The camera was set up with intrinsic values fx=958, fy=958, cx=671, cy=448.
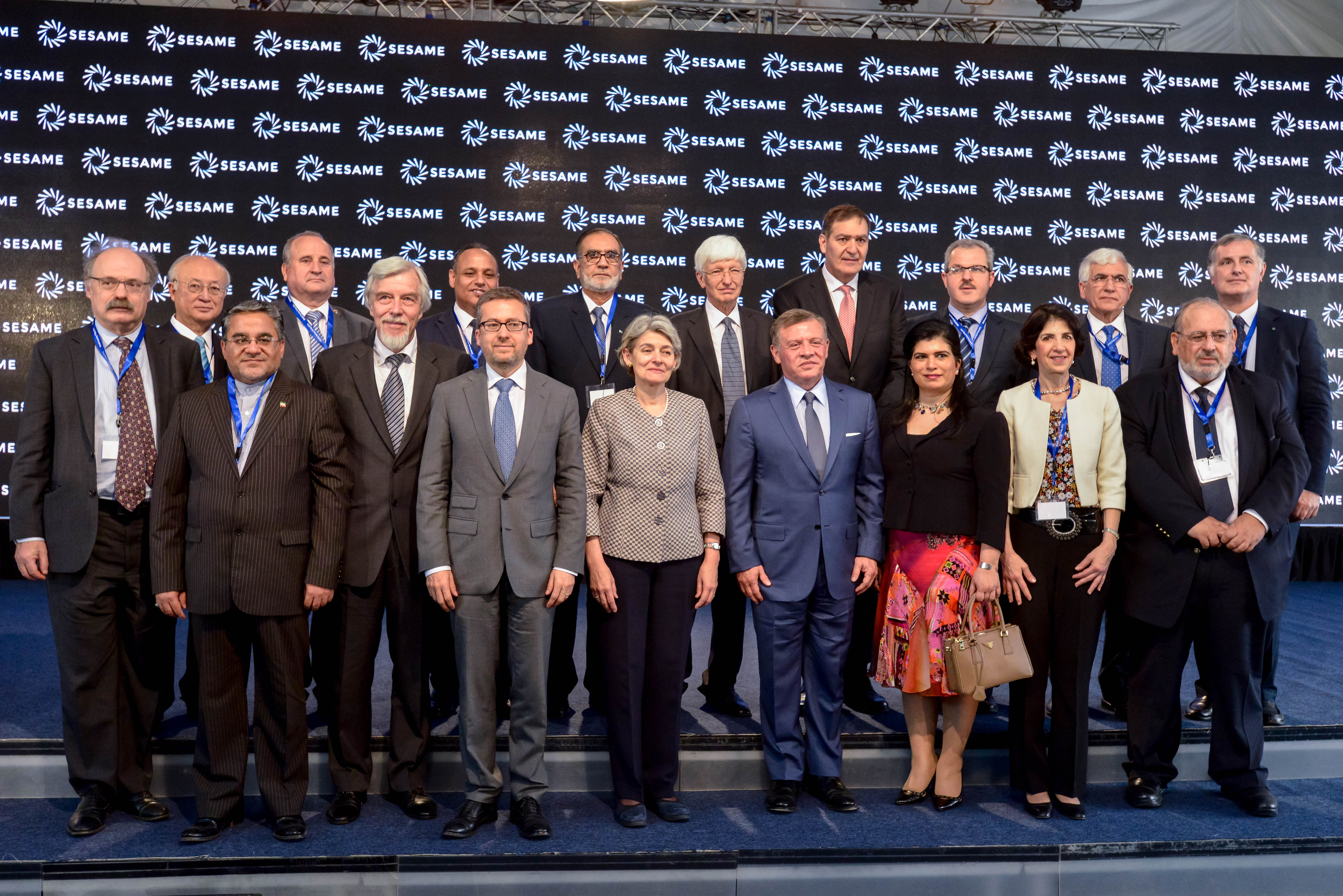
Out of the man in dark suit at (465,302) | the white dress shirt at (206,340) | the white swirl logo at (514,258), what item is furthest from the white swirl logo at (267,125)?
the man in dark suit at (465,302)

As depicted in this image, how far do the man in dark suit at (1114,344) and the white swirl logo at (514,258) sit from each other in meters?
3.79

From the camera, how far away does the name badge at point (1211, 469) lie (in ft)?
11.0

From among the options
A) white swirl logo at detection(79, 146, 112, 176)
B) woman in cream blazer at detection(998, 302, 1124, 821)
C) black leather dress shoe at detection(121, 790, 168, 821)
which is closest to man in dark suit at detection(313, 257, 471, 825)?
black leather dress shoe at detection(121, 790, 168, 821)

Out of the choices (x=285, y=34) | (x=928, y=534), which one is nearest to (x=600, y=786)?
(x=928, y=534)

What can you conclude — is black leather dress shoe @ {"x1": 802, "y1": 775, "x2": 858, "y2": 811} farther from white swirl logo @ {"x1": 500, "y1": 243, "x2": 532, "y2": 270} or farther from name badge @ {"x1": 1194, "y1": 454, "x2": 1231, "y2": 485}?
white swirl logo @ {"x1": 500, "y1": 243, "x2": 532, "y2": 270}

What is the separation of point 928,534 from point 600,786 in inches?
59.5

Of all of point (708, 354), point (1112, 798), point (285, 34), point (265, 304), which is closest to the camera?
point (265, 304)

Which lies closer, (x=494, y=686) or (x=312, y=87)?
(x=494, y=686)

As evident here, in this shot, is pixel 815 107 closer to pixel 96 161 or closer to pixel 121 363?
pixel 96 161

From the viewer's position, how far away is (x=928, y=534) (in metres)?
3.26

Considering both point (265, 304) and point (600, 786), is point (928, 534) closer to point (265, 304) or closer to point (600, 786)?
point (600, 786)

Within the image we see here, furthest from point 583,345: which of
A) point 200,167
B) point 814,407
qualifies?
point 200,167

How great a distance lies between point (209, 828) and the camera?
298cm

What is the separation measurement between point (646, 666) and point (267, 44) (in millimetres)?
5391
